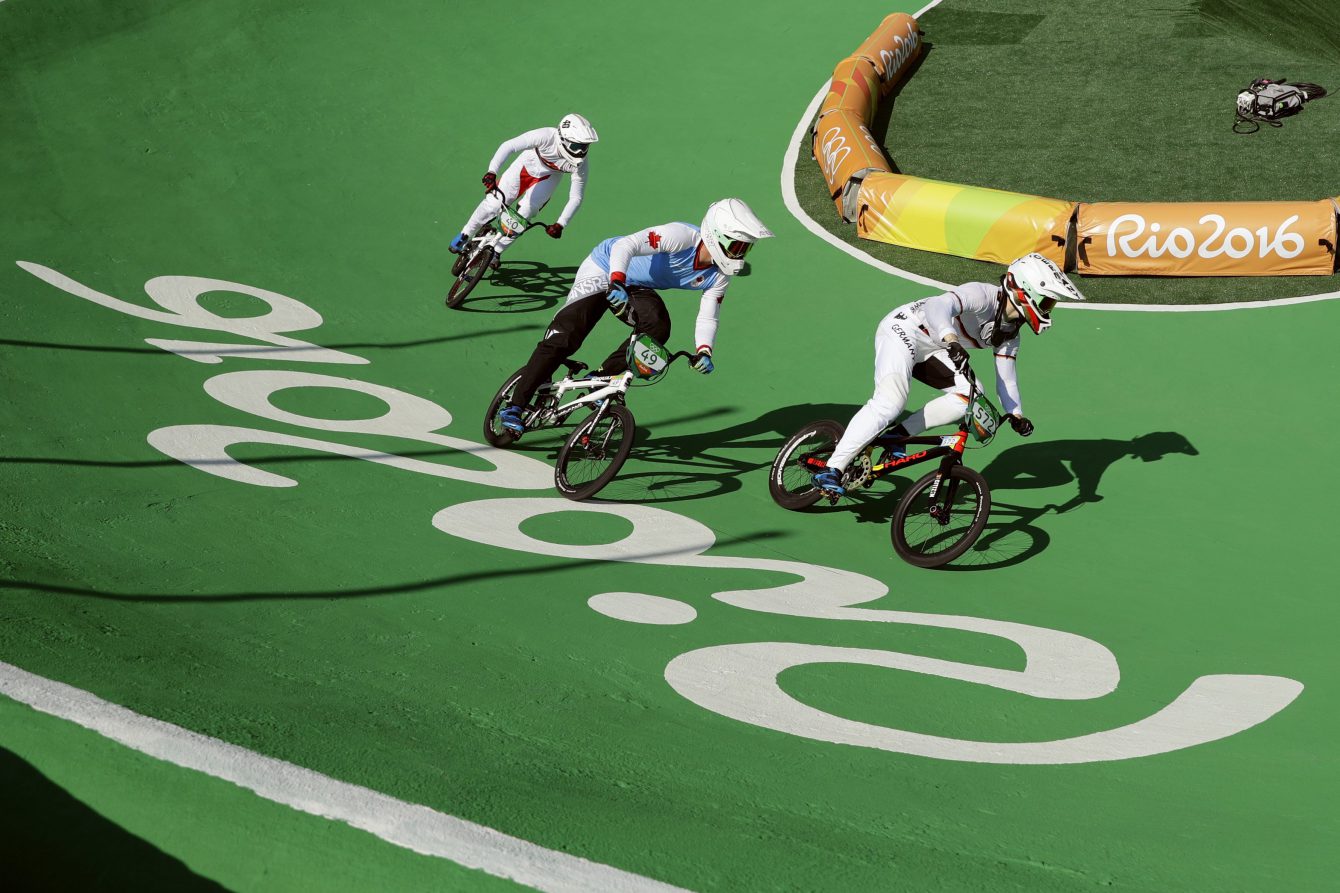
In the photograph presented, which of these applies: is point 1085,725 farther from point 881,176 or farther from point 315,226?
point 315,226

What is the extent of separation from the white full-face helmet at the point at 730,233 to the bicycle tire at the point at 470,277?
458 centimetres

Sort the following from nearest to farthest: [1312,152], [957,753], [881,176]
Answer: [957,753] → [881,176] → [1312,152]

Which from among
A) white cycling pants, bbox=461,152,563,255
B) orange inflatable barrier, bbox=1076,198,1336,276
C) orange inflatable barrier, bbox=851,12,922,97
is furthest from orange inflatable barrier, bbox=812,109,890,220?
white cycling pants, bbox=461,152,563,255

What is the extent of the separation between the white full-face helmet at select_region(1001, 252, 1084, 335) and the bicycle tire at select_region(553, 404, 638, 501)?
309cm

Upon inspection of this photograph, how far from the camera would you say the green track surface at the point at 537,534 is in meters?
4.63

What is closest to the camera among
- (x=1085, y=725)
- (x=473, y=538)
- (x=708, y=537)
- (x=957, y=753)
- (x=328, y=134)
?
(x=957, y=753)

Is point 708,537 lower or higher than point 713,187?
lower

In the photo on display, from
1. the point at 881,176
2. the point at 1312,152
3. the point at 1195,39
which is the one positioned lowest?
the point at 881,176

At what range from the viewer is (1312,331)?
12.1 metres

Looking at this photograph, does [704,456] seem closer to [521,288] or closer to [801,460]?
[801,460]

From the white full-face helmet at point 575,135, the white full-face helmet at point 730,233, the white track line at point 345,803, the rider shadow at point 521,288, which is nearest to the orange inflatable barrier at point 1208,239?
the white full-face helmet at point 575,135

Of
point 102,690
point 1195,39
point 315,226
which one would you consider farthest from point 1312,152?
point 102,690

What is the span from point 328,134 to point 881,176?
826 centimetres

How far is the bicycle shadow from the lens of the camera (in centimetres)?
930
